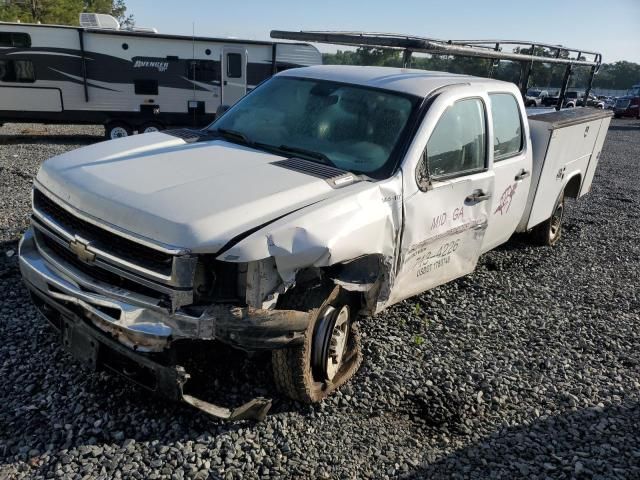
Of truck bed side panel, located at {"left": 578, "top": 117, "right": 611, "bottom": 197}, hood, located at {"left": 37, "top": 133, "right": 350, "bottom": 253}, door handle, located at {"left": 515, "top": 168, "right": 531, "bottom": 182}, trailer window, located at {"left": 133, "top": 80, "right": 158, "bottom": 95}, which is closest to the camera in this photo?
hood, located at {"left": 37, "top": 133, "right": 350, "bottom": 253}

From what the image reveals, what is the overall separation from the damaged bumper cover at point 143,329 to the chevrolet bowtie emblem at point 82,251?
4.6 inches

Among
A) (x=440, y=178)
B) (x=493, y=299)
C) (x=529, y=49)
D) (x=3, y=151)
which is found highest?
(x=529, y=49)

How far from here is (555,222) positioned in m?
6.96

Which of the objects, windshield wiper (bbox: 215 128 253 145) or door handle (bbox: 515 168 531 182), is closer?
windshield wiper (bbox: 215 128 253 145)

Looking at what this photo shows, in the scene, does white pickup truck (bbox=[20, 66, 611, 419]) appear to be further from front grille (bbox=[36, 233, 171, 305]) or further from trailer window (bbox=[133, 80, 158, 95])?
trailer window (bbox=[133, 80, 158, 95])

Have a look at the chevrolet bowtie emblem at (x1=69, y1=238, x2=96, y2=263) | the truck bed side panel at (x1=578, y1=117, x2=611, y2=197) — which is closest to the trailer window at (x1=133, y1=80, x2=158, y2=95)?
the truck bed side panel at (x1=578, y1=117, x2=611, y2=197)

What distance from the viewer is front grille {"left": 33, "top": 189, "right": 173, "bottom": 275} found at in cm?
264

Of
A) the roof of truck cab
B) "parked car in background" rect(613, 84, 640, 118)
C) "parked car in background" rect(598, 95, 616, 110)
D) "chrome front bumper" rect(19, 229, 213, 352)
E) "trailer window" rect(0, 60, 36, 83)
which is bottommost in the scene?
"parked car in background" rect(598, 95, 616, 110)

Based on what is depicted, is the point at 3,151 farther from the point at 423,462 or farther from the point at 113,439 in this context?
the point at 423,462

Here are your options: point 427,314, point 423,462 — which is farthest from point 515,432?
point 427,314

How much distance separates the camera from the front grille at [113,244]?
264 centimetres

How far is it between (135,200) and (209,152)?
0.99 m

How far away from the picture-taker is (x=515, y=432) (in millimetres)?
3338

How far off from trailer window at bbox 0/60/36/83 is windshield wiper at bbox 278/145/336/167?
1139 centimetres
